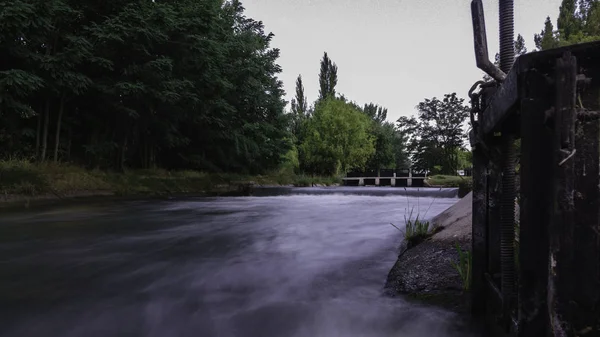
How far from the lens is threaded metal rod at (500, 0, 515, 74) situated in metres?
2.06

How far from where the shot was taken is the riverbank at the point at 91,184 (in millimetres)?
10847

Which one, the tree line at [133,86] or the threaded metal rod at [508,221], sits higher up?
the tree line at [133,86]

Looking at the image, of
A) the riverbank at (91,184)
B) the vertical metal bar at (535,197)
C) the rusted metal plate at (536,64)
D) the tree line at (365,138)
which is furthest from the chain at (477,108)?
the tree line at (365,138)

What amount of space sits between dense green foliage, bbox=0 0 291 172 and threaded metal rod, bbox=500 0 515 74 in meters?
12.7

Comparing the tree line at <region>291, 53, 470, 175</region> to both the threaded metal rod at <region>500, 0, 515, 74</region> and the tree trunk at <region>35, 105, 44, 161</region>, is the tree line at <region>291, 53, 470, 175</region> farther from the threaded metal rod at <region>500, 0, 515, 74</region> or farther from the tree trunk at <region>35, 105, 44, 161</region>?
the threaded metal rod at <region>500, 0, 515, 74</region>

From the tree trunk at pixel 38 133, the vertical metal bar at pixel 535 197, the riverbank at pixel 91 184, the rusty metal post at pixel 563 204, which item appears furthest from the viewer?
the tree trunk at pixel 38 133

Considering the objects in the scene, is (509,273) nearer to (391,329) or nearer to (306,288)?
(391,329)

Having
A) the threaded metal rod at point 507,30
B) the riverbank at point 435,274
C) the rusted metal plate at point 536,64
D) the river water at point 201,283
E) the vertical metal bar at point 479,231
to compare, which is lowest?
the river water at point 201,283

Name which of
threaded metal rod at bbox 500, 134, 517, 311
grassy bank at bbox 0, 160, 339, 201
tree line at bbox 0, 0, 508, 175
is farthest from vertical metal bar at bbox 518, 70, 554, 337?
tree line at bbox 0, 0, 508, 175

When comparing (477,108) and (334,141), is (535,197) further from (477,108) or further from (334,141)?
(334,141)

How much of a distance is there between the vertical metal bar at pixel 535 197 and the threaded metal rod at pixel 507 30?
71cm

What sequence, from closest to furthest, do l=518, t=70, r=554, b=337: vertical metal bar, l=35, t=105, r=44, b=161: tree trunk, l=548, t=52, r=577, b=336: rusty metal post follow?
1. l=548, t=52, r=577, b=336: rusty metal post
2. l=518, t=70, r=554, b=337: vertical metal bar
3. l=35, t=105, r=44, b=161: tree trunk

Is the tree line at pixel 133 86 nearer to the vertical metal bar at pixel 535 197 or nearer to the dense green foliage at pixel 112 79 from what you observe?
the dense green foliage at pixel 112 79

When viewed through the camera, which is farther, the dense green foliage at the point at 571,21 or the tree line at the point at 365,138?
the tree line at the point at 365,138
